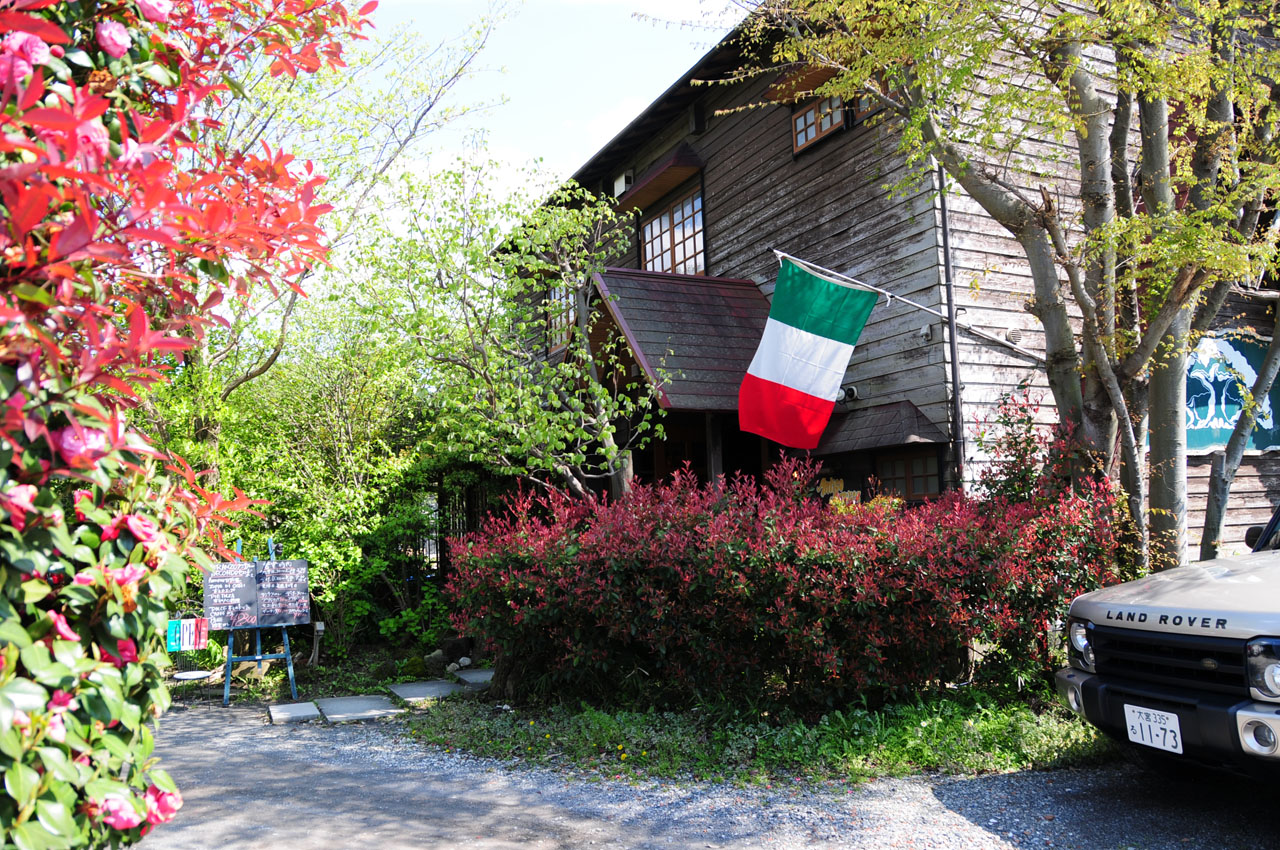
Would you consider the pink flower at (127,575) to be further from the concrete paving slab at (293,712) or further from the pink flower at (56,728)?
the concrete paving slab at (293,712)

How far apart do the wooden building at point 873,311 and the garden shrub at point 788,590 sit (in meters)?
2.48

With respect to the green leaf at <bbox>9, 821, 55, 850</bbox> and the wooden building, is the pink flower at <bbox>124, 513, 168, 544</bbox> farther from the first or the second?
the wooden building

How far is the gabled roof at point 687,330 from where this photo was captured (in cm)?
1024

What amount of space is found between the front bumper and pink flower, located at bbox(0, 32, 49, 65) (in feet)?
16.0

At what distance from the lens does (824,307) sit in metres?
9.56

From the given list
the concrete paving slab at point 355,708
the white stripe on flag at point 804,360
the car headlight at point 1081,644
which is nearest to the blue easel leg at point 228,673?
the concrete paving slab at point 355,708

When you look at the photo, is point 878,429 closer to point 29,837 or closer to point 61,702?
point 61,702

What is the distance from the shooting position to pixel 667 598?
254 inches

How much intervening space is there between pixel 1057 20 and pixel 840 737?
18.0 ft

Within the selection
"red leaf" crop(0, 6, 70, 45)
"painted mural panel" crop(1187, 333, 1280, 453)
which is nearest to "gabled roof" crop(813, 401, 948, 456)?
"painted mural panel" crop(1187, 333, 1280, 453)

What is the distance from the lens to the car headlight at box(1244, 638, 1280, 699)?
386 centimetres

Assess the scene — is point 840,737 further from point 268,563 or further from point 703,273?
point 703,273

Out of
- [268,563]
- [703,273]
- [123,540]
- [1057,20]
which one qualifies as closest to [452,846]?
[123,540]

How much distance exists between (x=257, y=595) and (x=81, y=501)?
7.77 metres
